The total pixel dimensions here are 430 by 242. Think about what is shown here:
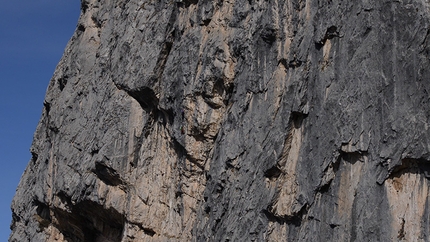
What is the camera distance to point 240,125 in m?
16.8

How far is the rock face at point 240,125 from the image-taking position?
11992mm

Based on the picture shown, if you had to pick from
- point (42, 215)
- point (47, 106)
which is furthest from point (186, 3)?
point (42, 215)

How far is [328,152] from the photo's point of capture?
13297 mm

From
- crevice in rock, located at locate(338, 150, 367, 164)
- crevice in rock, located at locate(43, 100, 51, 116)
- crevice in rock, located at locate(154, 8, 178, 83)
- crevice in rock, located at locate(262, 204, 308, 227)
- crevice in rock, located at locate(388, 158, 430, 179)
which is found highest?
crevice in rock, located at locate(43, 100, 51, 116)

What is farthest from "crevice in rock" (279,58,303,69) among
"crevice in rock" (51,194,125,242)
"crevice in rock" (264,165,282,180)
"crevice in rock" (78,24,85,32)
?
"crevice in rock" (78,24,85,32)

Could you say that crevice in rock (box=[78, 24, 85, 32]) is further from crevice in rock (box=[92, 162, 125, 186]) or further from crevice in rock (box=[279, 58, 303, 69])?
crevice in rock (box=[279, 58, 303, 69])

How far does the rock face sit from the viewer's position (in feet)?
39.3

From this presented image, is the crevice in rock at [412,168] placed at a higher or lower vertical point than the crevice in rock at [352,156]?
lower

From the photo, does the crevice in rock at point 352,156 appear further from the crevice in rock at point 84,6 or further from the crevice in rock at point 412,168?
the crevice in rock at point 84,6

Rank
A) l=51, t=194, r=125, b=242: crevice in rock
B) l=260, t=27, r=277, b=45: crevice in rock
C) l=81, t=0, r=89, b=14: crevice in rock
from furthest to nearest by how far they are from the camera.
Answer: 1. l=81, t=0, r=89, b=14: crevice in rock
2. l=51, t=194, r=125, b=242: crevice in rock
3. l=260, t=27, r=277, b=45: crevice in rock

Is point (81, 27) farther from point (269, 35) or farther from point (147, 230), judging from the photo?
point (269, 35)

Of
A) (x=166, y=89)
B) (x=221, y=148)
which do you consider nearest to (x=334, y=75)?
(x=221, y=148)

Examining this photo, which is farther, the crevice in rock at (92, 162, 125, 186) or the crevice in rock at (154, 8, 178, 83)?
the crevice in rock at (92, 162, 125, 186)

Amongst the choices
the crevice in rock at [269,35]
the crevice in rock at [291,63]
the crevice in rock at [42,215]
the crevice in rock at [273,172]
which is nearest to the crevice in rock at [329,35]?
the crevice in rock at [291,63]
